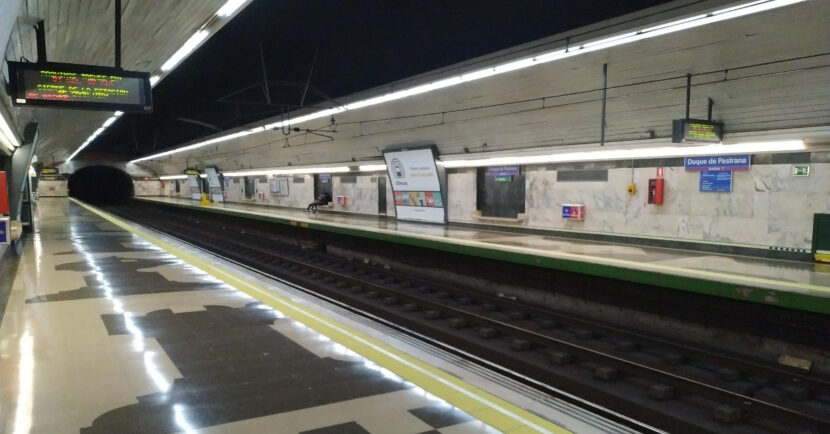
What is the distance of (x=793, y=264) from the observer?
7.18 meters

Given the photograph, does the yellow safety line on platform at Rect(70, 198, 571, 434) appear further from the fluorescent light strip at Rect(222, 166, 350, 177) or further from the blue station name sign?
the fluorescent light strip at Rect(222, 166, 350, 177)

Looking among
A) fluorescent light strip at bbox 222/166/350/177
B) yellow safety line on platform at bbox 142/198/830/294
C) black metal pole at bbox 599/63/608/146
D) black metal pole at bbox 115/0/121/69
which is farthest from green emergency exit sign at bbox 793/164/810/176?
fluorescent light strip at bbox 222/166/350/177

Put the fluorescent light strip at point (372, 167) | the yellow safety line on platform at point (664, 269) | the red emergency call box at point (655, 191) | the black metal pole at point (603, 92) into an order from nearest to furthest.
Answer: the yellow safety line on platform at point (664, 269), the black metal pole at point (603, 92), the red emergency call box at point (655, 191), the fluorescent light strip at point (372, 167)

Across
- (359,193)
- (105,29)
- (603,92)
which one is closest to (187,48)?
(105,29)

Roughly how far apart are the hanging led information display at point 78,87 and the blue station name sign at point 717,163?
7906 millimetres

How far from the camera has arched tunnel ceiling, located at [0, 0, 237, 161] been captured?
562 centimetres

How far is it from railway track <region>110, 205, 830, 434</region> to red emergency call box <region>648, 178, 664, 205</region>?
10.4ft

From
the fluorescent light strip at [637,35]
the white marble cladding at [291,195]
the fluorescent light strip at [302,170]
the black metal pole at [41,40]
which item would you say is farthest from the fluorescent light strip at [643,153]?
the white marble cladding at [291,195]

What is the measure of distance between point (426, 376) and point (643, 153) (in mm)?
6980

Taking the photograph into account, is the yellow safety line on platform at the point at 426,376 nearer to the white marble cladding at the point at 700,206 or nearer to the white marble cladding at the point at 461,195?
the white marble cladding at the point at 700,206

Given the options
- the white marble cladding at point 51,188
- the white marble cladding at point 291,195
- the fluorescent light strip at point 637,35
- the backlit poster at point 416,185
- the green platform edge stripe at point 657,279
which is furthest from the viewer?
the white marble cladding at point 51,188

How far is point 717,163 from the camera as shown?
827 centimetres

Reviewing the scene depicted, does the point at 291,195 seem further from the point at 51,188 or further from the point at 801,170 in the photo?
the point at 51,188

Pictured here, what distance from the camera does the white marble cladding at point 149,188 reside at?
45.5 metres
